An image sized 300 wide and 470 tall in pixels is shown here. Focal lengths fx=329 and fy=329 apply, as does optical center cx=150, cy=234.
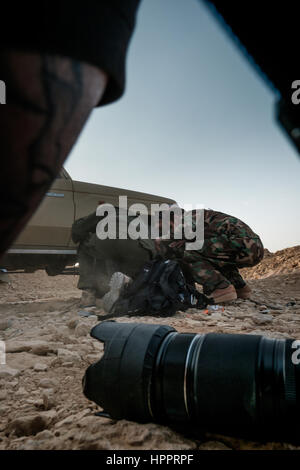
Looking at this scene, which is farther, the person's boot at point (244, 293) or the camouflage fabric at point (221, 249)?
the person's boot at point (244, 293)

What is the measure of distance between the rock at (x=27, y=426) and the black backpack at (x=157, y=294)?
165 cm

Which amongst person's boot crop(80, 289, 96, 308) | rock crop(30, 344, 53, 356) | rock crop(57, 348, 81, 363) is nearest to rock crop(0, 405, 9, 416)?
rock crop(57, 348, 81, 363)

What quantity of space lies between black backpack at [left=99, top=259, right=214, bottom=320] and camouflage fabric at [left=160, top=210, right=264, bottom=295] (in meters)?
0.45

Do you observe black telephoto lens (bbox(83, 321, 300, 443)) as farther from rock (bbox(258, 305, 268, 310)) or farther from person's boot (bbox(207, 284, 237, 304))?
rock (bbox(258, 305, 268, 310))

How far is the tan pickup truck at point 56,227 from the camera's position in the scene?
410 cm

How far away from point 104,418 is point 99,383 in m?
0.20

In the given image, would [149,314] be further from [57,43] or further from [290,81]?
[57,43]

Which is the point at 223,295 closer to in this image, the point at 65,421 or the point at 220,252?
the point at 220,252

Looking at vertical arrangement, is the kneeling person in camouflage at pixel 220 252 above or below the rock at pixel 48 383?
above

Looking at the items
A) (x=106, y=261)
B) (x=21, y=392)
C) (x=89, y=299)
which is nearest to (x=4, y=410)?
(x=21, y=392)

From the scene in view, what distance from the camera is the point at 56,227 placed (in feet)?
13.9

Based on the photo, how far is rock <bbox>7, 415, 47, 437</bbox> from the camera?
0.98 meters

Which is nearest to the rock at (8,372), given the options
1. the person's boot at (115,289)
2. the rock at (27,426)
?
the rock at (27,426)

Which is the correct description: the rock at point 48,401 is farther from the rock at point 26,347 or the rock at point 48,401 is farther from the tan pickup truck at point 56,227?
the tan pickup truck at point 56,227
